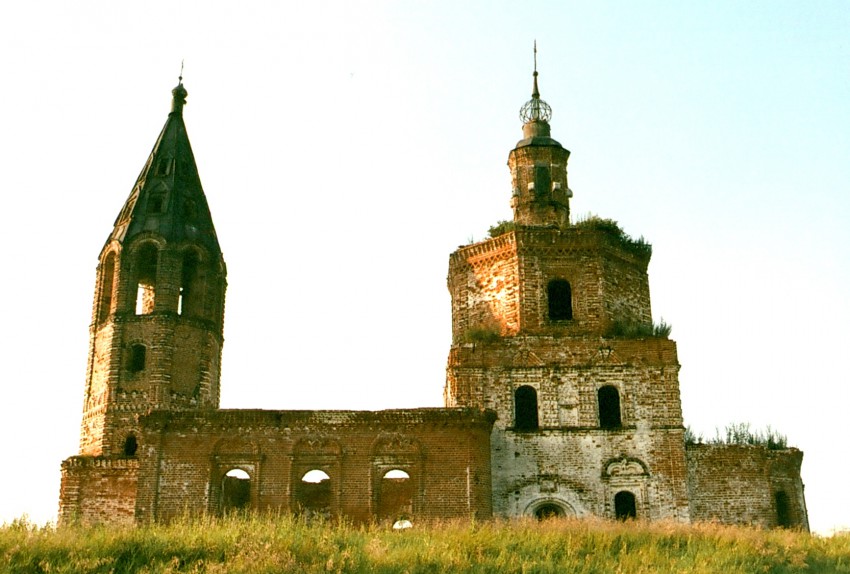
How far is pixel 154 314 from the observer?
23.6 m

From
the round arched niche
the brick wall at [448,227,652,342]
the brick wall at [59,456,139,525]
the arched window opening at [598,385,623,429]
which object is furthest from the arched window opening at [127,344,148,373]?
the arched window opening at [598,385,623,429]

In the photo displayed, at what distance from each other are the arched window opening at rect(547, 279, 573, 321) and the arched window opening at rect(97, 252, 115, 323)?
1072 cm

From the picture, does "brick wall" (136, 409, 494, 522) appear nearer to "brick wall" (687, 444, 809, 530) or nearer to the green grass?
the green grass

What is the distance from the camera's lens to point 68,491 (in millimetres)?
21578

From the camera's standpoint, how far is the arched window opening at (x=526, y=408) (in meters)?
22.5

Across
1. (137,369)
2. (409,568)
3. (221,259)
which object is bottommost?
(409,568)

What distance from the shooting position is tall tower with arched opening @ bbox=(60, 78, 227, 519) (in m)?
22.7

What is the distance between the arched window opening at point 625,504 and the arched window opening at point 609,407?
1.57m

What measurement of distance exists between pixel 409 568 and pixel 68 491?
447 inches

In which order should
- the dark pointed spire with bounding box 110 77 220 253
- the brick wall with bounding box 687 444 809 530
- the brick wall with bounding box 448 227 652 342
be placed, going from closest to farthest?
the brick wall with bounding box 687 444 809 530
the brick wall with bounding box 448 227 652 342
the dark pointed spire with bounding box 110 77 220 253

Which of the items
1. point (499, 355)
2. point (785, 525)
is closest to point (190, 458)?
point (499, 355)

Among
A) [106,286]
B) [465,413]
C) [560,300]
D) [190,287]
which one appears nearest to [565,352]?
[560,300]

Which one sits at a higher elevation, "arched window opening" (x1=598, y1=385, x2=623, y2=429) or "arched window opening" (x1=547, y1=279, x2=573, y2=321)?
"arched window opening" (x1=547, y1=279, x2=573, y2=321)

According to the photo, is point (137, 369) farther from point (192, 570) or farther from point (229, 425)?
point (192, 570)
